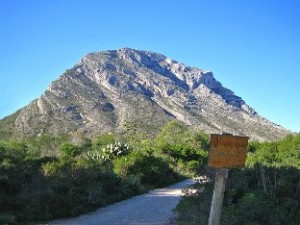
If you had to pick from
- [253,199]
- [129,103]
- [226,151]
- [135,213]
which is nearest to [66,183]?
[135,213]

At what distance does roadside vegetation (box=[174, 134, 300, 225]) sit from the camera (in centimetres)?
1030

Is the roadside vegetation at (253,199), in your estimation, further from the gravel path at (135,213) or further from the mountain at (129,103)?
the mountain at (129,103)

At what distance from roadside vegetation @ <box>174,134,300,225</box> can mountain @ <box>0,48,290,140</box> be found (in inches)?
2450

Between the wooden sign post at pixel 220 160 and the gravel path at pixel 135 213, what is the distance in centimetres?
561

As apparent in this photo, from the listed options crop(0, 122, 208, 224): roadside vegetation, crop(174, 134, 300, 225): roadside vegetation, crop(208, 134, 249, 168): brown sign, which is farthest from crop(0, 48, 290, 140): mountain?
crop(208, 134, 249, 168): brown sign

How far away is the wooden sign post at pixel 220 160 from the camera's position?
258 inches

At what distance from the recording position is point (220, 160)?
21.7 ft

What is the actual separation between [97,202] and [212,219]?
7.94 metres

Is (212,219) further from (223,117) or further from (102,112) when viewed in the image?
(223,117)

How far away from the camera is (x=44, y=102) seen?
115 meters

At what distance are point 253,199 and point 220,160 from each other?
441cm

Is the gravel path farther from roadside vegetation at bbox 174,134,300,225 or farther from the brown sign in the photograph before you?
the brown sign

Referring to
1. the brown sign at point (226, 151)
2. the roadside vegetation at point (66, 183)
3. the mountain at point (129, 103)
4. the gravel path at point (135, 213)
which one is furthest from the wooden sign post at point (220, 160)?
the mountain at point (129, 103)

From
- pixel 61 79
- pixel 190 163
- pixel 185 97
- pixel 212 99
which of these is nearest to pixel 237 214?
pixel 190 163
